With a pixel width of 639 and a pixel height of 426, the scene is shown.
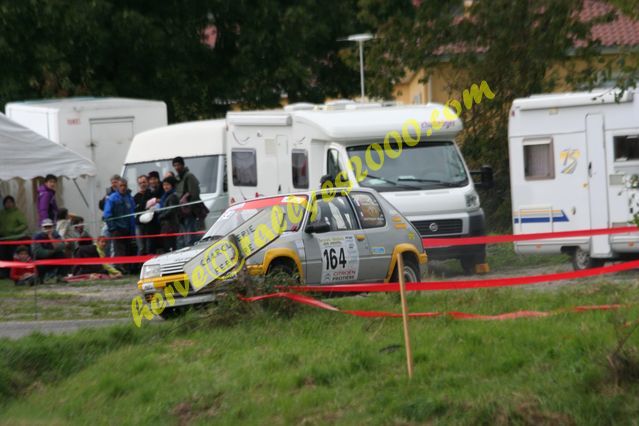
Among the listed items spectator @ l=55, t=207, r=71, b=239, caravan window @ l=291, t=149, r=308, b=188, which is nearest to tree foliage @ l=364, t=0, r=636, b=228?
A: caravan window @ l=291, t=149, r=308, b=188

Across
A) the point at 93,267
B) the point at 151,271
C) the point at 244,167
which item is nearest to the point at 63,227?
the point at 93,267

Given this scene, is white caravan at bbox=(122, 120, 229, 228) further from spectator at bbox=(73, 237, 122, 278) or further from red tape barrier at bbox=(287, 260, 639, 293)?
red tape barrier at bbox=(287, 260, 639, 293)

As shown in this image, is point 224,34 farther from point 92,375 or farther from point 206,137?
point 92,375

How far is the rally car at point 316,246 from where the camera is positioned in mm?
13664

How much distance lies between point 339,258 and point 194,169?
33.0 feet

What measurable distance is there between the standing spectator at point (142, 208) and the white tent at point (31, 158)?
1.14 metres

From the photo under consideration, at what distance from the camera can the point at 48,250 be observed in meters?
20.6

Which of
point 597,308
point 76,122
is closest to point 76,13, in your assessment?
point 76,122

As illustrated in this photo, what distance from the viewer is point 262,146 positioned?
21.4m

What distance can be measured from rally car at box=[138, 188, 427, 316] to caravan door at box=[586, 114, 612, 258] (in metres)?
5.14

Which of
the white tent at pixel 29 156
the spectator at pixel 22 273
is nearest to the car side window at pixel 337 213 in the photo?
the spectator at pixel 22 273

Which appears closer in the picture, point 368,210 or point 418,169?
point 368,210

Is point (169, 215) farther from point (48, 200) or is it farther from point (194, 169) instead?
point (48, 200)

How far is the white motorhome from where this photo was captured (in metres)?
18.8
